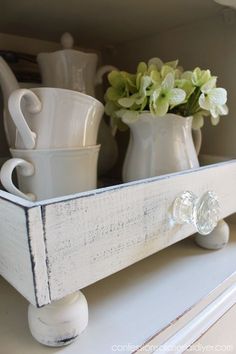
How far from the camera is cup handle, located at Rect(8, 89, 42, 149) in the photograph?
13.3 inches

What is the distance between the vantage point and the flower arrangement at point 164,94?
1.34 ft

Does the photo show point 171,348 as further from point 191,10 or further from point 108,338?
point 191,10

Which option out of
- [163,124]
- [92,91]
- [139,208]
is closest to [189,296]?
[139,208]

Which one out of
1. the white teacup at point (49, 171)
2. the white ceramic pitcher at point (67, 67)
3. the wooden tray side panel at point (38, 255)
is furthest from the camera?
the white ceramic pitcher at point (67, 67)

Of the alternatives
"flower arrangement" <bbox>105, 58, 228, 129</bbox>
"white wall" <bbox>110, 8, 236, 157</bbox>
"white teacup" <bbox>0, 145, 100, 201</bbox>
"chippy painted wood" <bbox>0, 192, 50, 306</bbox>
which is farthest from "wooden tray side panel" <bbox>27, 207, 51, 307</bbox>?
"white wall" <bbox>110, 8, 236, 157</bbox>

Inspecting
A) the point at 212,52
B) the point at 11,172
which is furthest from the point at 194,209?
the point at 212,52

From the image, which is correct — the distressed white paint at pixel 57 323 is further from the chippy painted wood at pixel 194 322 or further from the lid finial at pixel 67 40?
the lid finial at pixel 67 40

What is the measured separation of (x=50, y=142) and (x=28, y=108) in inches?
2.0

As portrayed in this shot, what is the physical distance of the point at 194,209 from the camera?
38 cm

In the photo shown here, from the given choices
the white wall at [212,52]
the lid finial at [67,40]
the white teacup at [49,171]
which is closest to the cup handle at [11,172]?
the white teacup at [49,171]

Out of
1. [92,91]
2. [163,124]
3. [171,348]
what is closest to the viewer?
[171,348]

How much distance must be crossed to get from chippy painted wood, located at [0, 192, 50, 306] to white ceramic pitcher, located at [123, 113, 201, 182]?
0.24 metres

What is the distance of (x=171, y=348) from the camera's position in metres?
0.31

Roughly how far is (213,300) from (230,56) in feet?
1.46
